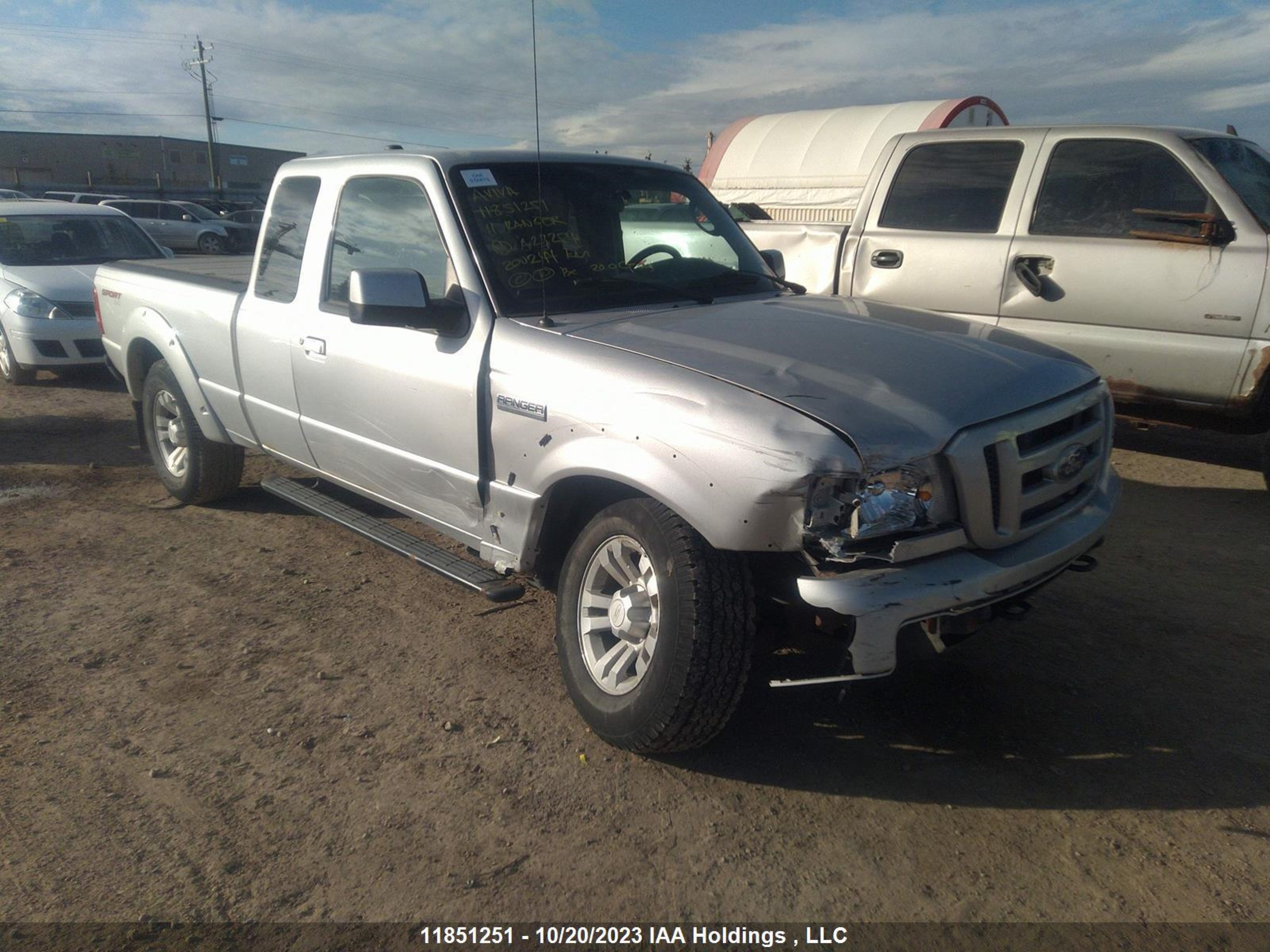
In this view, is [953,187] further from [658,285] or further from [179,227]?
[179,227]

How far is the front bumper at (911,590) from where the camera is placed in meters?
2.54

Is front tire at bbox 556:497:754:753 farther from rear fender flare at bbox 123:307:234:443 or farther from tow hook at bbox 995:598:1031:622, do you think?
rear fender flare at bbox 123:307:234:443

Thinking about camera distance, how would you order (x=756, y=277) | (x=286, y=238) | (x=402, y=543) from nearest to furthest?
1. (x=402, y=543)
2. (x=756, y=277)
3. (x=286, y=238)

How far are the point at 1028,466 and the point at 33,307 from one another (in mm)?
9328

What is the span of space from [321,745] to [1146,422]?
17.1ft

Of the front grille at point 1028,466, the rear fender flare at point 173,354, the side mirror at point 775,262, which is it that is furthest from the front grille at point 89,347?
the front grille at point 1028,466

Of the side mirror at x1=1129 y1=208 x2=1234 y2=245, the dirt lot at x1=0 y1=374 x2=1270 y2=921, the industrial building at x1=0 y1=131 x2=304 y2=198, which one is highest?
the industrial building at x1=0 y1=131 x2=304 y2=198

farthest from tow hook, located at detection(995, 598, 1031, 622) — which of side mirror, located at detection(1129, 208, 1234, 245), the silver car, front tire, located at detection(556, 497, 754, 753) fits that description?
the silver car

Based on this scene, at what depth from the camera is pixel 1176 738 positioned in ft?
10.7

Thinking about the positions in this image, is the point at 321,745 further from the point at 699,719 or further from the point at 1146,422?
the point at 1146,422

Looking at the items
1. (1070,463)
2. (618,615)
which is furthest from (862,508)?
(1070,463)

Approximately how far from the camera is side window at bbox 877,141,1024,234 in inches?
249

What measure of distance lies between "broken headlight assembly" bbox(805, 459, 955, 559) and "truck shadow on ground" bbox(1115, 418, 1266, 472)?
4.65m

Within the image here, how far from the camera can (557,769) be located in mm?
3145
